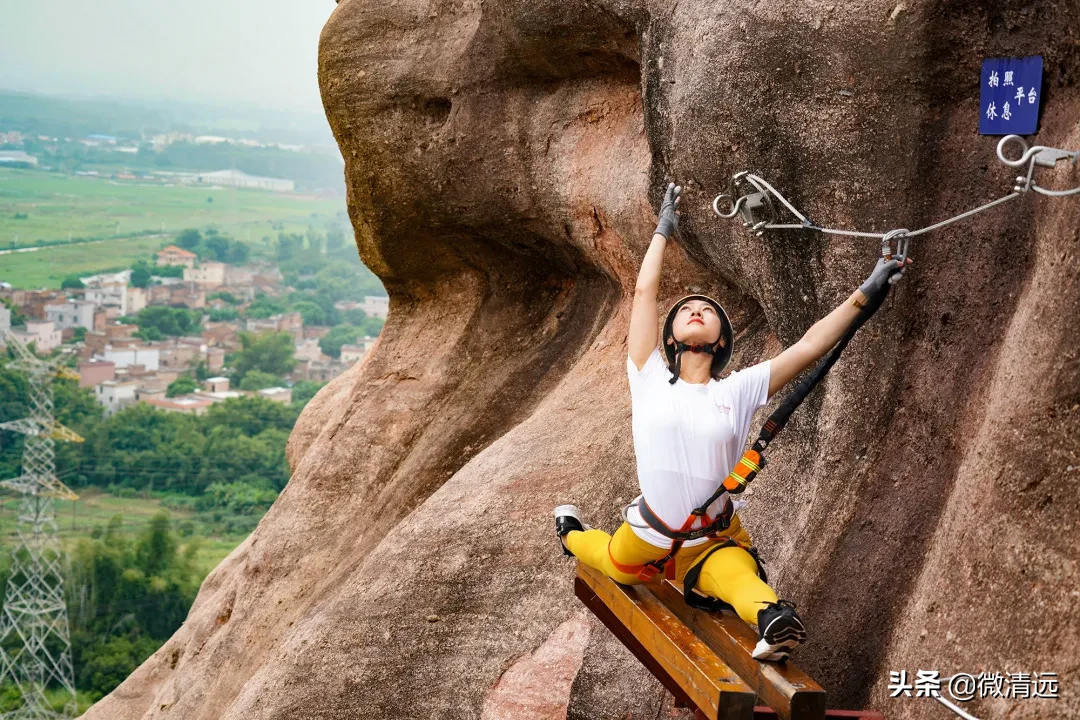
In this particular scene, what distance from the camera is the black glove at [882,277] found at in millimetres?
5453

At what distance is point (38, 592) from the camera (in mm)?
35406

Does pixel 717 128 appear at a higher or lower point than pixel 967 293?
higher

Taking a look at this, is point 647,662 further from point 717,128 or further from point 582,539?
point 717,128

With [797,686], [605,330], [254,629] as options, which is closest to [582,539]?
[797,686]

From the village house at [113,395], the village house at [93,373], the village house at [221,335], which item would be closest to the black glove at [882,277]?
the village house at [113,395]

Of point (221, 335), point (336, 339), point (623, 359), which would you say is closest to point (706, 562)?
point (623, 359)

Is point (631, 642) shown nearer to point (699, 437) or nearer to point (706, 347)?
point (699, 437)

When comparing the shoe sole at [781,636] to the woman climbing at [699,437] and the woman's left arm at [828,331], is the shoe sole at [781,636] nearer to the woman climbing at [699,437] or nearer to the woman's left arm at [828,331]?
the woman climbing at [699,437]

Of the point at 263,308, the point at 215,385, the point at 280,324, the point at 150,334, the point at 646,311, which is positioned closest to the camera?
the point at 646,311

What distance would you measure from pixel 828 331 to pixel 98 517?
41.8 meters

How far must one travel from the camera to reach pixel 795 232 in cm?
660

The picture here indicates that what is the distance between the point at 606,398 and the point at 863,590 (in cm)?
303

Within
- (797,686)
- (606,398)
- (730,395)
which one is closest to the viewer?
(797,686)

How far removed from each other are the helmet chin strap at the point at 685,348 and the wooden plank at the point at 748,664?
1.05 metres
